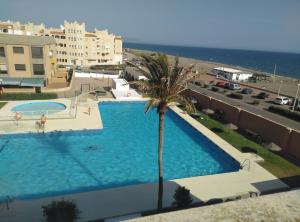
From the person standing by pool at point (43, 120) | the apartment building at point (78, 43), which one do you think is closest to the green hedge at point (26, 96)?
the person standing by pool at point (43, 120)

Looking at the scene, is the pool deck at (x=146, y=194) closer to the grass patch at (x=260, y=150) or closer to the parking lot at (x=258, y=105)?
the grass patch at (x=260, y=150)

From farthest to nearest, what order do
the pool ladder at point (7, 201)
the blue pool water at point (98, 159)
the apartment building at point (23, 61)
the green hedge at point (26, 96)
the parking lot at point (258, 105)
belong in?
the apartment building at point (23, 61) < the green hedge at point (26, 96) < the parking lot at point (258, 105) < the blue pool water at point (98, 159) < the pool ladder at point (7, 201)

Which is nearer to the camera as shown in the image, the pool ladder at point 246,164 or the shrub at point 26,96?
the pool ladder at point 246,164

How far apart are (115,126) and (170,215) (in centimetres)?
2737

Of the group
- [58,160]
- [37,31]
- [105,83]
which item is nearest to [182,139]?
[58,160]

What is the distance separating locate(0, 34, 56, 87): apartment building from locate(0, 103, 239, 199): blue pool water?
22.8 meters

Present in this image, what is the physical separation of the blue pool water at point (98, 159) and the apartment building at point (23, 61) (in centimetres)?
2280

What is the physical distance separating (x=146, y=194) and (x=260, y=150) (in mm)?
14778

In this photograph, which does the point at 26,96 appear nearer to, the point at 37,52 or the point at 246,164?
the point at 37,52

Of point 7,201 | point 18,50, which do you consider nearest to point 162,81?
point 7,201

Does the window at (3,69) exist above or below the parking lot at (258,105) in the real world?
above

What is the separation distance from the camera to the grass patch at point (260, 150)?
888 inches

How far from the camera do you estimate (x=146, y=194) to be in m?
18.4

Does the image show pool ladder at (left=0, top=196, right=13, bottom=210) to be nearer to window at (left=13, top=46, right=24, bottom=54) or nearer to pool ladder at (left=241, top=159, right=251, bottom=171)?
pool ladder at (left=241, top=159, right=251, bottom=171)
